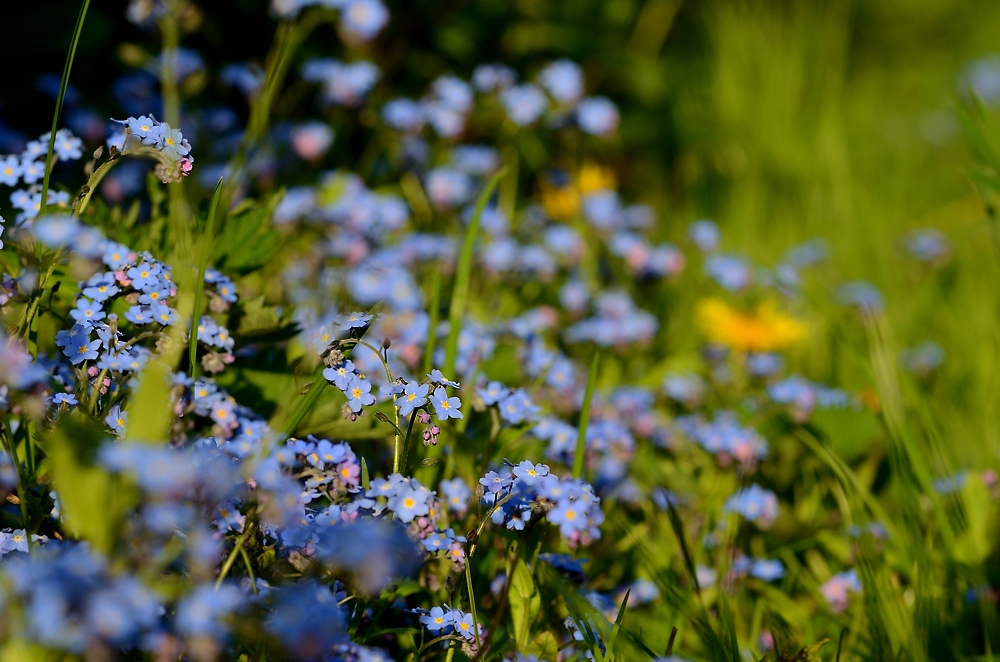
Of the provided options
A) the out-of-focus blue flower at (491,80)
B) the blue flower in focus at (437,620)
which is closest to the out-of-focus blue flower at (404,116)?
the out-of-focus blue flower at (491,80)

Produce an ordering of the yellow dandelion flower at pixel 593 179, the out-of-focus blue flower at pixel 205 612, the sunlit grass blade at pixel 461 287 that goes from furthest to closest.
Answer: the yellow dandelion flower at pixel 593 179 → the sunlit grass blade at pixel 461 287 → the out-of-focus blue flower at pixel 205 612

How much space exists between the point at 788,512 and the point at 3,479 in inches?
75.2

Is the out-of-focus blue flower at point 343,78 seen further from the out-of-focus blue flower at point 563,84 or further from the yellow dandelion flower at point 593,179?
the yellow dandelion flower at point 593,179

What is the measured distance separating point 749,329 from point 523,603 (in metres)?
1.93

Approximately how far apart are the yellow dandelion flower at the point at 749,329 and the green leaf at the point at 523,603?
69.6 inches

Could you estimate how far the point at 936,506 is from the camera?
1786 millimetres

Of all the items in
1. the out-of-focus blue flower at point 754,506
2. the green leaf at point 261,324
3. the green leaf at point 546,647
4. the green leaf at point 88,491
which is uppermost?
the green leaf at point 261,324

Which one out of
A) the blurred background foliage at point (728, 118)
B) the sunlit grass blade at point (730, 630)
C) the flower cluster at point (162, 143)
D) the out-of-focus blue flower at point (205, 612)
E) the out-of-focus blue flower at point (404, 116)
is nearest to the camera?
the out-of-focus blue flower at point (205, 612)

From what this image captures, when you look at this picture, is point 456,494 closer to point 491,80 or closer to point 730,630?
point 730,630

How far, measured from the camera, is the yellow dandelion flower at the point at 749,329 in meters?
3.03

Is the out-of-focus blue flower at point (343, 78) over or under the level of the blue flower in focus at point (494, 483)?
over

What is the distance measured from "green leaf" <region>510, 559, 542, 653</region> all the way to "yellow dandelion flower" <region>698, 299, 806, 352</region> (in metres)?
1.77

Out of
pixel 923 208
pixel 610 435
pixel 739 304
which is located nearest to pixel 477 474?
pixel 610 435

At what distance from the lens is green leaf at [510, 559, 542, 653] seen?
1398mm
